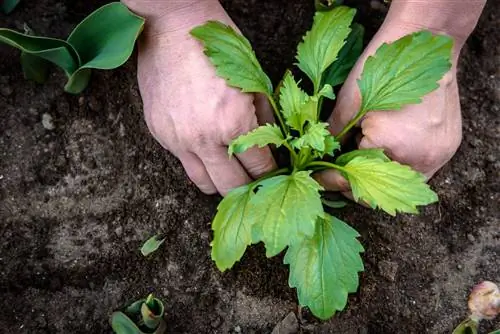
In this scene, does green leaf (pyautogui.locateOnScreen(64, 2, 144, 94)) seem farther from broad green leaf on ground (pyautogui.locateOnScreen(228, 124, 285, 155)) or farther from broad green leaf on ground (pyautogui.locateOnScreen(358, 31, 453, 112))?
broad green leaf on ground (pyautogui.locateOnScreen(358, 31, 453, 112))

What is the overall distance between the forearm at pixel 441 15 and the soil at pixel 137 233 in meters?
0.33

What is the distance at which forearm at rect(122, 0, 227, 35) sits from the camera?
1.52 meters

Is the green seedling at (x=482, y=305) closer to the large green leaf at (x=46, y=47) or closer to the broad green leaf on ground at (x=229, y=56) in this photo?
the broad green leaf on ground at (x=229, y=56)

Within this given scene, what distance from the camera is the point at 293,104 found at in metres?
1.40

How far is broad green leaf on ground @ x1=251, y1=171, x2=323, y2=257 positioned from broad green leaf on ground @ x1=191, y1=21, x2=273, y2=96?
23 centimetres

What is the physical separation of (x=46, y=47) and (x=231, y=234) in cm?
59

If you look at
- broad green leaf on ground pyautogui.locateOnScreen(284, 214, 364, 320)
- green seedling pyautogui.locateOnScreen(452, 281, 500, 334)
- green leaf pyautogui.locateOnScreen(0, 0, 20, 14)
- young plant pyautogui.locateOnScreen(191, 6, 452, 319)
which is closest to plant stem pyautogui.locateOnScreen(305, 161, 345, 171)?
young plant pyautogui.locateOnScreen(191, 6, 452, 319)

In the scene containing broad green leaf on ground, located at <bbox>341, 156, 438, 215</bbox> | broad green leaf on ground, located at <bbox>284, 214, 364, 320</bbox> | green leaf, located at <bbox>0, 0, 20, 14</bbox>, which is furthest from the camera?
green leaf, located at <bbox>0, 0, 20, 14</bbox>

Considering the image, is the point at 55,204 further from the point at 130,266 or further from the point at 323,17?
the point at 323,17

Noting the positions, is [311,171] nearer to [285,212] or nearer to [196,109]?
[285,212]

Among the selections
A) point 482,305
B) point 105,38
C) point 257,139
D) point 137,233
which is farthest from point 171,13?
point 482,305

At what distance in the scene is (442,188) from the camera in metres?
1.72

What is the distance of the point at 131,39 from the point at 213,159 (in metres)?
0.31

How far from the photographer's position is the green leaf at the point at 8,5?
1.68 m
